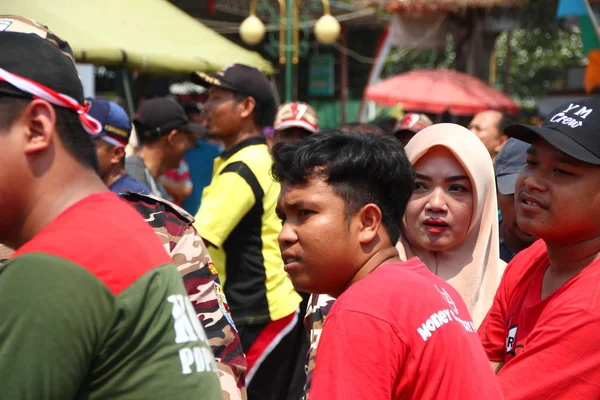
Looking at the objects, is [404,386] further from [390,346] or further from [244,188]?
[244,188]

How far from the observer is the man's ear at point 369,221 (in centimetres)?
250

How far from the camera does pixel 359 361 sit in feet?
6.92

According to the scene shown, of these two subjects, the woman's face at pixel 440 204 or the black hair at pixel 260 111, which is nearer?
the woman's face at pixel 440 204

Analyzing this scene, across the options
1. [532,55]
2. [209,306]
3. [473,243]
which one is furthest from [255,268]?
[532,55]

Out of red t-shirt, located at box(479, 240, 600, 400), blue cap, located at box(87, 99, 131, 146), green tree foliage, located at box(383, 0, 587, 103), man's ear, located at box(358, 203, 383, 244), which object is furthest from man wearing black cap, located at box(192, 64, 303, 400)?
green tree foliage, located at box(383, 0, 587, 103)

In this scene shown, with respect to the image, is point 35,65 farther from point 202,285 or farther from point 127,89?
point 127,89

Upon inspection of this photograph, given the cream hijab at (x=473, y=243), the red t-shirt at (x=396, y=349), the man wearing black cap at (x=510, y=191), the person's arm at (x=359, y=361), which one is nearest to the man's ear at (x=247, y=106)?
the man wearing black cap at (x=510, y=191)

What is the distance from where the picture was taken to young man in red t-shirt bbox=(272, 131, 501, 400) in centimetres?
212

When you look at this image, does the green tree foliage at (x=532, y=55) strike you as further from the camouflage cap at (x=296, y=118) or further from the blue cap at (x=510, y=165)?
the blue cap at (x=510, y=165)

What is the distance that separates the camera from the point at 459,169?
12.2ft

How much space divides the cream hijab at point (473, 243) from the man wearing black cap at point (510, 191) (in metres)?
0.85

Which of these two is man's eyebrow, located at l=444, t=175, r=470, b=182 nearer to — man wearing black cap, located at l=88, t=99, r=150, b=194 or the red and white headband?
man wearing black cap, located at l=88, t=99, r=150, b=194

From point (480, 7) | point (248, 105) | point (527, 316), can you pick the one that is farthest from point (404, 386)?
point (480, 7)

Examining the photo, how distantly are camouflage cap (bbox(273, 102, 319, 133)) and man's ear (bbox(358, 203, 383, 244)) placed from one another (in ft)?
13.4
